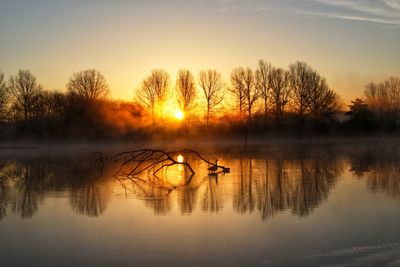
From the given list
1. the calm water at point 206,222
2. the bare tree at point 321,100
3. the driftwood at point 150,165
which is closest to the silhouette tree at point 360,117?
the bare tree at point 321,100

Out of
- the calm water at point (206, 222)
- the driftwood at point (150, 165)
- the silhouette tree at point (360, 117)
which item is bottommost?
the calm water at point (206, 222)

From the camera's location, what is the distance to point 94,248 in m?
7.26

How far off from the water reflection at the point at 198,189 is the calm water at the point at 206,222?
3cm

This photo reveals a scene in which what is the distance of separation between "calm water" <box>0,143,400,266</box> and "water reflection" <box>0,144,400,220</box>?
31 millimetres

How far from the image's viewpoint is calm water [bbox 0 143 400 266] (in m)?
6.62

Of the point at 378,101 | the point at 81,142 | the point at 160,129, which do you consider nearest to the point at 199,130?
the point at 160,129

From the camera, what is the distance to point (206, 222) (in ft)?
29.4

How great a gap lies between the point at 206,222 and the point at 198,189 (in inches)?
185

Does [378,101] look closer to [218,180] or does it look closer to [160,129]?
[160,129]

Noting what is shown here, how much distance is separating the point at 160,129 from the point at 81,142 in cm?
864

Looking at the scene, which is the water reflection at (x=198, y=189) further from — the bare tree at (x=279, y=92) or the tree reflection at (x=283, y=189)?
the bare tree at (x=279, y=92)

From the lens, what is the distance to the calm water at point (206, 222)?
6.62 meters

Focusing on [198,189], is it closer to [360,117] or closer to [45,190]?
[45,190]

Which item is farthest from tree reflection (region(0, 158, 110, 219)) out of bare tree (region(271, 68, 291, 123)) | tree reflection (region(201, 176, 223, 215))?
bare tree (region(271, 68, 291, 123))
